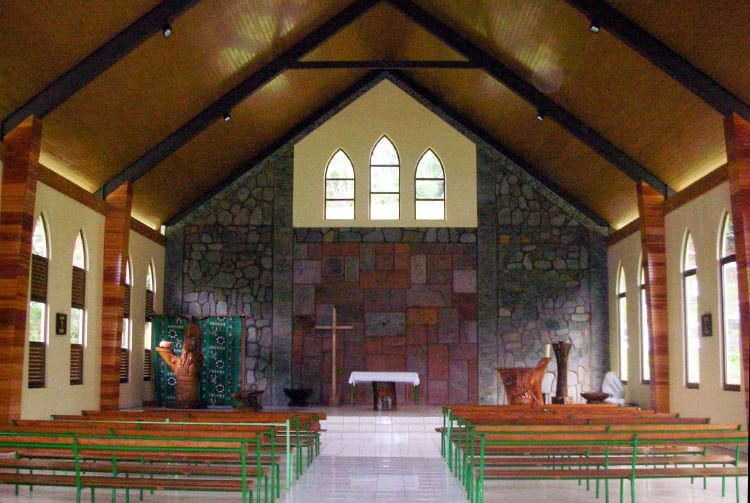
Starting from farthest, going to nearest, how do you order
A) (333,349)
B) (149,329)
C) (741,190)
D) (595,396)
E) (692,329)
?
1. (149,329)
2. (333,349)
3. (595,396)
4. (692,329)
5. (741,190)

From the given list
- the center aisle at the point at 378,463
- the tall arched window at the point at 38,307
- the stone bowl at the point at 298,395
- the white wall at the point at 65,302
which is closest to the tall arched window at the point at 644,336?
the center aisle at the point at 378,463

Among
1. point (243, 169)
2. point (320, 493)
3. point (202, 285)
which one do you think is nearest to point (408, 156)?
point (243, 169)

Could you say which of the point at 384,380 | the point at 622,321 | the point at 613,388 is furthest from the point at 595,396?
the point at 384,380

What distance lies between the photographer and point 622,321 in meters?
15.8

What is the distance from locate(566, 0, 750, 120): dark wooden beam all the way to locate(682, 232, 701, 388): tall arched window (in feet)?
9.56

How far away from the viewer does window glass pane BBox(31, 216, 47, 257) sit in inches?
448

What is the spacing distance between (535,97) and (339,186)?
16.1 feet

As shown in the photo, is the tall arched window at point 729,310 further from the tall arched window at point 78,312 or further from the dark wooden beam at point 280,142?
the tall arched window at point 78,312

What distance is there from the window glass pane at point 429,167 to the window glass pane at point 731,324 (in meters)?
6.61

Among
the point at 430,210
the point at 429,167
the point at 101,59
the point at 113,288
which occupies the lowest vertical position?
the point at 113,288

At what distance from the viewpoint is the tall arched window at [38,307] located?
11.2m

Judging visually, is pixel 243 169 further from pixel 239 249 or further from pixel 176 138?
pixel 176 138

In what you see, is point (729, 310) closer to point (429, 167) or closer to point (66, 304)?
point (429, 167)

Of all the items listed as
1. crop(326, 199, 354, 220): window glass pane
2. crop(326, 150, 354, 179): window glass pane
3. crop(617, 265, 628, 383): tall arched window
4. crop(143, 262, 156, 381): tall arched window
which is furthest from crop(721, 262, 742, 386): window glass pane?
crop(143, 262, 156, 381): tall arched window
